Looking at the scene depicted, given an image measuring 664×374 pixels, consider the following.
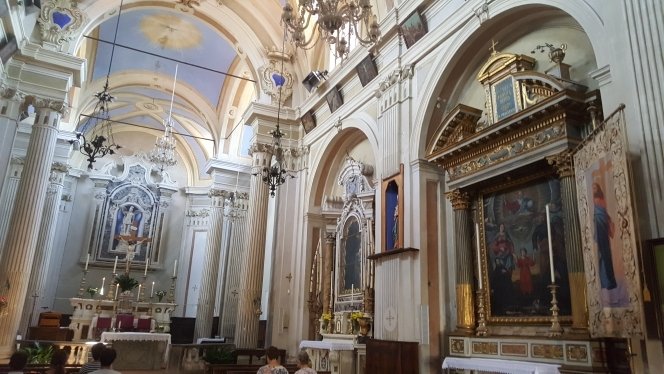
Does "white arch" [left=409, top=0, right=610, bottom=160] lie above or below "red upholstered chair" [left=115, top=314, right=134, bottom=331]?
above

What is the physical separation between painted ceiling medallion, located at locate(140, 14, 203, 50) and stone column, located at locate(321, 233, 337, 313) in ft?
24.4

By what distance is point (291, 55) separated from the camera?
12422 mm

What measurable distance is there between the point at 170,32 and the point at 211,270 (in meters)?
7.47

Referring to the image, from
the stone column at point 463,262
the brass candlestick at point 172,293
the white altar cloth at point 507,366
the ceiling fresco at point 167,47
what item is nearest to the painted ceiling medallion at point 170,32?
the ceiling fresco at point 167,47

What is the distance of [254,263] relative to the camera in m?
11.0

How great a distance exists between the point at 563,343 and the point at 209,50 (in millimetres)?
12796

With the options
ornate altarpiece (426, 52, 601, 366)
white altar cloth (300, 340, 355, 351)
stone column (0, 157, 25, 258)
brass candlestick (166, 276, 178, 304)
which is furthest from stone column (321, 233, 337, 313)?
brass candlestick (166, 276, 178, 304)

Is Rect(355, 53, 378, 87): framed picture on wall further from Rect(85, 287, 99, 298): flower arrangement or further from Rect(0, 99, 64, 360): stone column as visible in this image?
Rect(85, 287, 99, 298): flower arrangement

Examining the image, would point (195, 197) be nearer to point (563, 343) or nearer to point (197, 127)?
point (197, 127)

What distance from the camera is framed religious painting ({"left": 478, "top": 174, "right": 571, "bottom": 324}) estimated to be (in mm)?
5457

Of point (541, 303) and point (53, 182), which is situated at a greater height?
point (53, 182)

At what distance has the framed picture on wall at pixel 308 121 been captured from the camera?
11719mm

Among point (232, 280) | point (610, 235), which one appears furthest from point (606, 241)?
point (232, 280)

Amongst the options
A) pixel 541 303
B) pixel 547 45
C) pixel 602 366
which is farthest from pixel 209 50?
pixel 602 366
